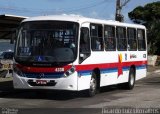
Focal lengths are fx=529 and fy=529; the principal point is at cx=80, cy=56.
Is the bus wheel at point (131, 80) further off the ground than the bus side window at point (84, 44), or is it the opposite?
the bus side window at point (84, 44)

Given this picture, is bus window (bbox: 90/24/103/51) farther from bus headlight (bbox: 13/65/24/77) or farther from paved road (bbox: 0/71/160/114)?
bus headlight (bbox: 13/65/24/77)

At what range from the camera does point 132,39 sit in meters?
22.9

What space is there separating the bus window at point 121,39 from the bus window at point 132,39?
0.59 meters

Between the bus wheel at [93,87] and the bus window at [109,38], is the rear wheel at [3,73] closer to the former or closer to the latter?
the bus window at [109,38]

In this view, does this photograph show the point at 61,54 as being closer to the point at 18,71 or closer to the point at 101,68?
the point at 18,71

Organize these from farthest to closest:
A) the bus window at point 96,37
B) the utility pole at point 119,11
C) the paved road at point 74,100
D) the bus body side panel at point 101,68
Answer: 1. the utility pole at point 119,11
2. the bus window at point 96,37
3. the bus body side panel at point 101,68
4. the paved road at point 74,100

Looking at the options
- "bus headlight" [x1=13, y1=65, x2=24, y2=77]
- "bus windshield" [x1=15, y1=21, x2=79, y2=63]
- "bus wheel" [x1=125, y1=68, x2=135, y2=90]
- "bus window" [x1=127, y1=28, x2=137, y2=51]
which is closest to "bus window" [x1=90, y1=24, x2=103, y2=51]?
"bus windshield" [x1=15, y1=21, x2=79, y2=63]

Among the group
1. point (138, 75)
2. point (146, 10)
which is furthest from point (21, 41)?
point (146, 10)

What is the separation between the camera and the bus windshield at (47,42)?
1709cm

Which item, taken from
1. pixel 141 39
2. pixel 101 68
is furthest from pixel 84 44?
pixel 141 39

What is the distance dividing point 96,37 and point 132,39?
4369 millimetres

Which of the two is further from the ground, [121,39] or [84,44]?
[121,39]

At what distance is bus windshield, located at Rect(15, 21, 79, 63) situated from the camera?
17094mm

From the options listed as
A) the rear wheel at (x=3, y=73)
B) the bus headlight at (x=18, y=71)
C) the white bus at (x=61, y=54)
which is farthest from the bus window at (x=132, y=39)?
the rear wheel at (x=3, y=73)
